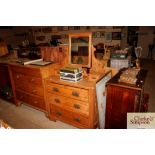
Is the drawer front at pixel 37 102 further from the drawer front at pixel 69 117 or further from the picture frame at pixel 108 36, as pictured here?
the picture frame at pixel 108 36

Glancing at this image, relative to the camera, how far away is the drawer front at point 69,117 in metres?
2.31

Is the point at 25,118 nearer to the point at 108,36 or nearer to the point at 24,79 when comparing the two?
the point at 24,79

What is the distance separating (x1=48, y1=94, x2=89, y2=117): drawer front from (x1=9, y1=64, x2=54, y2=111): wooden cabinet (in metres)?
0.29

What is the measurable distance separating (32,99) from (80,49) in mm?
1422

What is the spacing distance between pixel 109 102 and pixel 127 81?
37 centimetres

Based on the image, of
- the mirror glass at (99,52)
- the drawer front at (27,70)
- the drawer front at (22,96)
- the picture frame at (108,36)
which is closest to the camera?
the drawer front at (27,70)

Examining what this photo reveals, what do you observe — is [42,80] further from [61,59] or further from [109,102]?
[109,102]

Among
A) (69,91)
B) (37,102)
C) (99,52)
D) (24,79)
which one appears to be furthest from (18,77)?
(99,52)

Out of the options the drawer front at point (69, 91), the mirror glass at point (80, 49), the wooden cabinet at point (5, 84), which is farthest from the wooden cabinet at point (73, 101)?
the wooden cabinet at point (5, 84)

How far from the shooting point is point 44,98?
2.72 meters

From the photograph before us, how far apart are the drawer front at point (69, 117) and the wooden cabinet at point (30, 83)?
0.89 ft

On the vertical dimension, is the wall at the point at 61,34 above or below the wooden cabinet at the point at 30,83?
above
